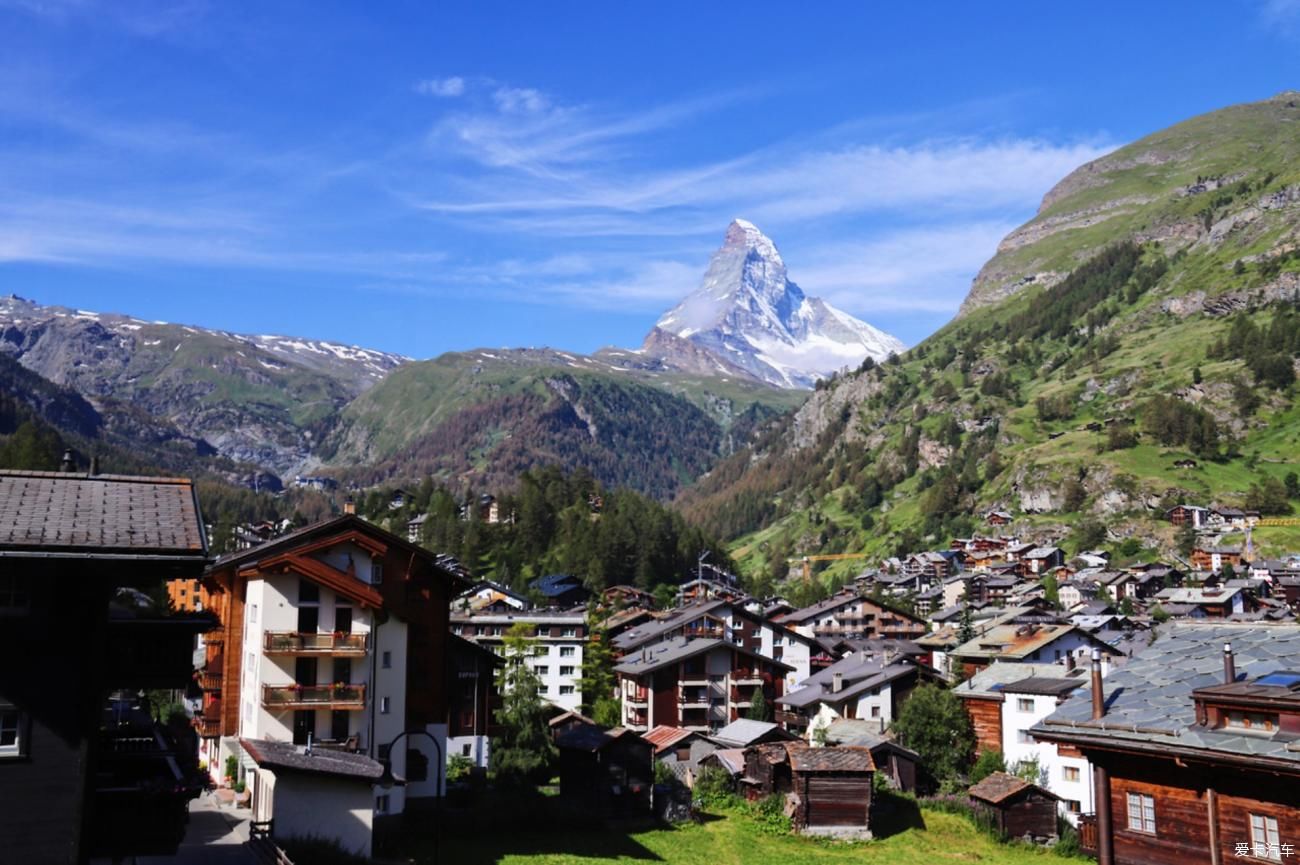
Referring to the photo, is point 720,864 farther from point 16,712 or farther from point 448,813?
point 16,712

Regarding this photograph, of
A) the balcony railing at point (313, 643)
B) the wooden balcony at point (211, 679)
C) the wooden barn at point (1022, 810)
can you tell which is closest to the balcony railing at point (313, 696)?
the balcony railing at point (313, 643)

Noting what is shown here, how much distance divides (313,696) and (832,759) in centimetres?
2490

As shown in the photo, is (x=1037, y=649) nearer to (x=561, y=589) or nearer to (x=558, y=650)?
(x=558, y=650)

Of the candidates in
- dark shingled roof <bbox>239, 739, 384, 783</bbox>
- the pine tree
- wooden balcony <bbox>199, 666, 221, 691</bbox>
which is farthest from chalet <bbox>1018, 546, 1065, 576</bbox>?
dark shingled roof <bbox>239, 739, 384, 783</bbox>

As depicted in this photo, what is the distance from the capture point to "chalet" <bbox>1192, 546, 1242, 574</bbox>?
161625 millimetres

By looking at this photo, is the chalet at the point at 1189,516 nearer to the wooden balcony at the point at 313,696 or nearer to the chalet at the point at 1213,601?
the chalet at the point at 1213,601

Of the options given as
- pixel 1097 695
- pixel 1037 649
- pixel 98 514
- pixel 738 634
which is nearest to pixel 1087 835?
pixel 1037 649

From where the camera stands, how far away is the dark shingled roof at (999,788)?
2121 inches

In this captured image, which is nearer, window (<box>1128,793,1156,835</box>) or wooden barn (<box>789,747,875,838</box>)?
window (<box>1128,793,1156,835</box>)

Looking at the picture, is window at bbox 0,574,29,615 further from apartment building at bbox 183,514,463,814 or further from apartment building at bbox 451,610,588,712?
apartment building at bbox 451,610,588,712

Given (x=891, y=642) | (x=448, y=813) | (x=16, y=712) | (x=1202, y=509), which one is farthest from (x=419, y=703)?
(x=1202, y=509)

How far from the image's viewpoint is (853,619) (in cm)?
13162

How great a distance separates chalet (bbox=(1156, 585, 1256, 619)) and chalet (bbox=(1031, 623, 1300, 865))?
367 feet

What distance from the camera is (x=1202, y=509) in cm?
18150
